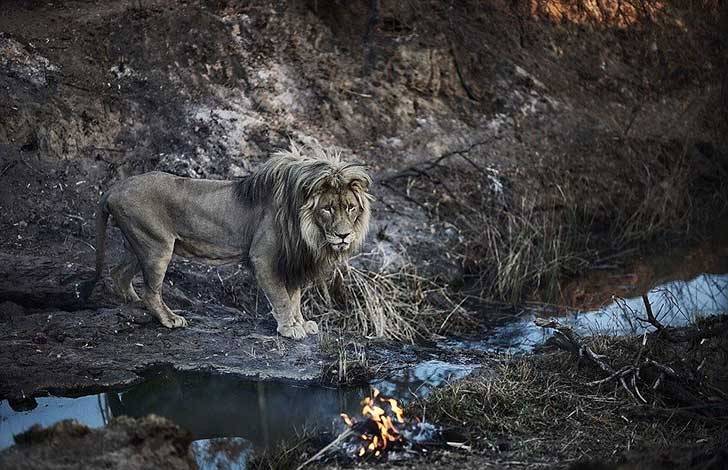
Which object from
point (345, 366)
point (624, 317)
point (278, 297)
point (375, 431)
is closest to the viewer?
point (375, 431)

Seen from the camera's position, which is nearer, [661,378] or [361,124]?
[661,378]

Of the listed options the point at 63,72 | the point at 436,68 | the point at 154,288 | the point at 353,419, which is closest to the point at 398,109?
the point at 436,68

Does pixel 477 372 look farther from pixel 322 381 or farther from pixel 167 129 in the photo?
pixel 167 129

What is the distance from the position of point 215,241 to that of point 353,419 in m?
2.26

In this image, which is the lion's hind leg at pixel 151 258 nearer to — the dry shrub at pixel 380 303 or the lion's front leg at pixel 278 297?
the lion's front leg at pixel 278 297

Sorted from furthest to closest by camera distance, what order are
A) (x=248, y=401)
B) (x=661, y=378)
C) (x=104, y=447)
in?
(x=248, y=401) < (x=661, y=378) < (x=104, y=447)

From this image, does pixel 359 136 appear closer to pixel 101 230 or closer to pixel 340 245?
pixel 340 245

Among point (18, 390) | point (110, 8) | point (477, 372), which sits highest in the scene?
point (110, 8)

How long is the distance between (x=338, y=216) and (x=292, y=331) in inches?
42.5

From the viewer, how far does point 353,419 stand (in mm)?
6352

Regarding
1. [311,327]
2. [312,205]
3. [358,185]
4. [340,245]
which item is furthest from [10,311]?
[358,185]

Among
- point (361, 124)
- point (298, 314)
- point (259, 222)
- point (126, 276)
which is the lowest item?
point (298, 314)

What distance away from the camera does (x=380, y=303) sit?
8.59 meters

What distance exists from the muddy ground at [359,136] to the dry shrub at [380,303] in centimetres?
26
